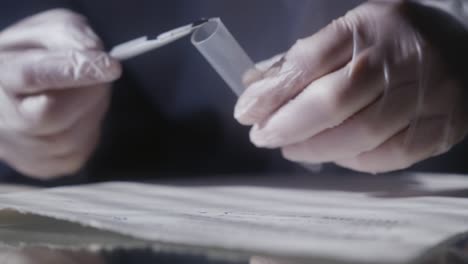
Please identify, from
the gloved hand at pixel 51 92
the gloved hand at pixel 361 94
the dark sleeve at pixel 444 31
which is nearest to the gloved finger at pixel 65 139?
the gloved hand at pixel 51 92

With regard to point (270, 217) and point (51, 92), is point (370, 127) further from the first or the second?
point (51, 92)

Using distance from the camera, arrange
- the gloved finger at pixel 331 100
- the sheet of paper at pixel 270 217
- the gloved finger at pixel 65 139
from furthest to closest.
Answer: the gloved finger at pixel 65 139
the gloved finger at pixel 331 100
the sheet of paper at pixel 270 217

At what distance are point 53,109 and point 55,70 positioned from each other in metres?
0.06

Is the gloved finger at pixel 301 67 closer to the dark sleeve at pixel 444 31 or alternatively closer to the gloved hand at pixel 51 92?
the dark sleeve at pixel 444 31

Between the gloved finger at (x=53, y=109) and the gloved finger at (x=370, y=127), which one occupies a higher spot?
the gloved finger at (x=53, y=109)

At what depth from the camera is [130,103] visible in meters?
0.72

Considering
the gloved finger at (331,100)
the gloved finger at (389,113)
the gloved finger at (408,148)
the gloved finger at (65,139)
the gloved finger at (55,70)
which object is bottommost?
the gloved finger at (408,148)

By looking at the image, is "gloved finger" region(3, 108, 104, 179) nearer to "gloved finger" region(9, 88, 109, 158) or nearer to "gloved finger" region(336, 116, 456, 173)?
"gloved finger" region(9, 88, 109, 158)

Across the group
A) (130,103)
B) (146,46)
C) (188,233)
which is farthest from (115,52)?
(188,233)

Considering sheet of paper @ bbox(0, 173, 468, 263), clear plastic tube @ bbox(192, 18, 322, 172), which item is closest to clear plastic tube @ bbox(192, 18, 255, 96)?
clear plastic tube @ bbox(192, 18, 322, 172)

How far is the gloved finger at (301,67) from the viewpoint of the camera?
1.33 ft

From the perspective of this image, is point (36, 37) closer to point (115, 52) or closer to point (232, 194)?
point (115, 52)

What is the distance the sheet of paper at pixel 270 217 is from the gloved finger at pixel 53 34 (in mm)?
190

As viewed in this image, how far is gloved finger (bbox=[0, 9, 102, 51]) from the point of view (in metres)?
0.61
